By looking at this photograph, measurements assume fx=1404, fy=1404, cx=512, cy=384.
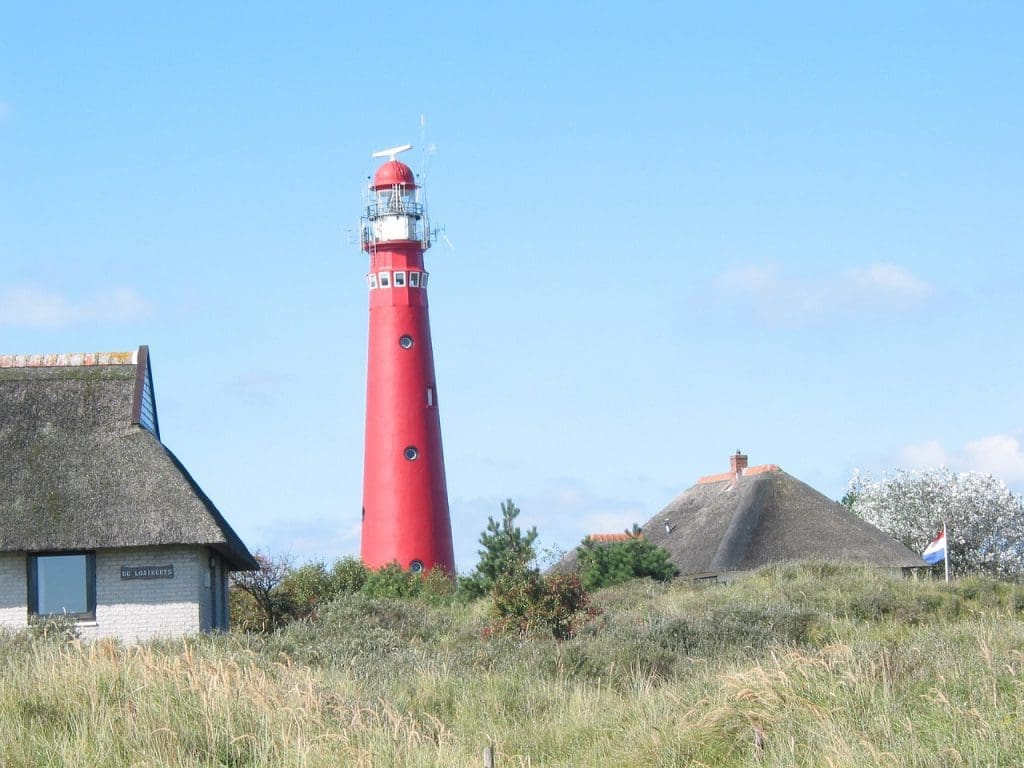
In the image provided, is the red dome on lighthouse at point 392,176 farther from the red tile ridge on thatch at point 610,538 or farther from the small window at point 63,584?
the small window at point 63,584

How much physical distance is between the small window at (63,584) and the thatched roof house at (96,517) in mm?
17

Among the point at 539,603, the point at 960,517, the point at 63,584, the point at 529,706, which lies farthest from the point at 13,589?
the point at 960,517

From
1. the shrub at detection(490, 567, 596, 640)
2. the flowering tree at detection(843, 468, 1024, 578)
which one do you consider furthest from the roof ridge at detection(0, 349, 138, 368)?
the flowering tree at detection(843, 468, 1024, 578)

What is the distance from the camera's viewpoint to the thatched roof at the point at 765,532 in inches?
1423

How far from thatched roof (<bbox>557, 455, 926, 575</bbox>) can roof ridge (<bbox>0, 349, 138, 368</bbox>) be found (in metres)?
15.3

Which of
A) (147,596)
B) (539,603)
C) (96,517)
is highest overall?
(96,517)

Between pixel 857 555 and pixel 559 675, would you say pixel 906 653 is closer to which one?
pixel 559 675

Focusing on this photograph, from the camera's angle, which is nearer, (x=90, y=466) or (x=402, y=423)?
(x=90, y=466)

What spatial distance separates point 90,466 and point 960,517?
35.9m

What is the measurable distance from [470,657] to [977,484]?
126 feet

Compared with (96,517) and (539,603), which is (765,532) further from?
(96,517)

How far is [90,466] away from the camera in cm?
2434

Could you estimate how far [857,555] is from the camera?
3678cm

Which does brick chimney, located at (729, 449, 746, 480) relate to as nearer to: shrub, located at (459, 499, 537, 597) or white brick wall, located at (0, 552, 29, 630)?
shrub, located at (459, 499, 537, 597)
